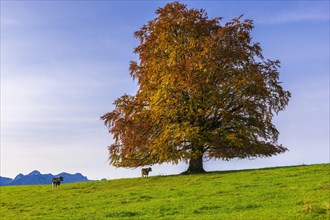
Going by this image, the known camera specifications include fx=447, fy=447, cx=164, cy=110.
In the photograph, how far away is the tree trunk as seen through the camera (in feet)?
146

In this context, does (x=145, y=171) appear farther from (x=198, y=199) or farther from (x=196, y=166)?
(x=198, y=199)

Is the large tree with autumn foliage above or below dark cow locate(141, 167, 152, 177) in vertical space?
above

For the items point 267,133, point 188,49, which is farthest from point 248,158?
point 188,49

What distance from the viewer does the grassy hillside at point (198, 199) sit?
72.2 feet

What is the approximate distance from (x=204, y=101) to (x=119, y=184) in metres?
11.3

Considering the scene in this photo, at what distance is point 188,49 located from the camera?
45.2 meters

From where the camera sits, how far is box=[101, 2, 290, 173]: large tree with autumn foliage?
42406 millimetres

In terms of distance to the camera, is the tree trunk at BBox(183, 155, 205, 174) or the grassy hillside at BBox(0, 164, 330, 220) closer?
the grassy hillside at BBox(0, 164, 330, 220)

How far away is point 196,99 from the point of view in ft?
142

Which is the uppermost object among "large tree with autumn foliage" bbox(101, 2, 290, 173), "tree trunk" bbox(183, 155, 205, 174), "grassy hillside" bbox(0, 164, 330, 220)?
"large tree with autumn foliage" bbox(101, 2, 290, 173)

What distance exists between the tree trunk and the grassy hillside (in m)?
4.32

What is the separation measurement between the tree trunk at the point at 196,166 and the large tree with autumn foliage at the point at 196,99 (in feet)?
0.33

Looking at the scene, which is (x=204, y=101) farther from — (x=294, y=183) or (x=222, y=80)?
(x=294, y=183)

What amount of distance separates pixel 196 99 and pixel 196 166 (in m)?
6.84
